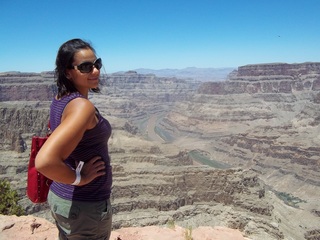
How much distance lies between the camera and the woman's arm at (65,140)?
3.64 meters

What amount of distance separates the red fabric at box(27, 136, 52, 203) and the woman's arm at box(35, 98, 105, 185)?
0.79 m

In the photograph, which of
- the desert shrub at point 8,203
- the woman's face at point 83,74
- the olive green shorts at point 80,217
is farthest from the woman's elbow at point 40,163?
the desert shrub at point 8,203

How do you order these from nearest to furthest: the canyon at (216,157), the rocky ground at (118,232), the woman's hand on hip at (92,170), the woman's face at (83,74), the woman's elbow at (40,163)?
the woman's elbow at (40,163)
the woman's hand on hip at (92,170)
the woman's face at (83,74)
the rocky ground at (118,232)
the canyon at (216,157)

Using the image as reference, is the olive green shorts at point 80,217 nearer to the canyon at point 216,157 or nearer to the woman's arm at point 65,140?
the woman's arm at point 65,140

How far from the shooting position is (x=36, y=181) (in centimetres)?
474

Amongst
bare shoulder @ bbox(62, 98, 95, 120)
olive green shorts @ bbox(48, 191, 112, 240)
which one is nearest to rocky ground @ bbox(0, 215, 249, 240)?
olive green shorts @ bbox(48, 191, 112, 240)

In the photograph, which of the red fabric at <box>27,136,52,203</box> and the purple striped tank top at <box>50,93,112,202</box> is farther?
the red fabric at <box>27,136,52,203</box>

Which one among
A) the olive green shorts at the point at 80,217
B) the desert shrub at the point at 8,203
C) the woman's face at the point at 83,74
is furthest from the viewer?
the desert shrub at the point at 8,203

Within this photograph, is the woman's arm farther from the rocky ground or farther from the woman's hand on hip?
the rocky ground

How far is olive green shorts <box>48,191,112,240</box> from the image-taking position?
4402 mm

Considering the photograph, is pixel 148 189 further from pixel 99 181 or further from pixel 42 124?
pixel 99 181

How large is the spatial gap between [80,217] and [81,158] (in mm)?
758

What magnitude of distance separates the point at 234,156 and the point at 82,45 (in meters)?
86.4

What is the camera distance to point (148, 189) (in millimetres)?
45406
